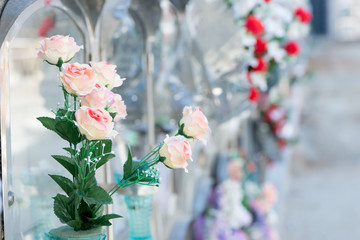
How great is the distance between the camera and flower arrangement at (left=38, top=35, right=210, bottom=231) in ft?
3.29

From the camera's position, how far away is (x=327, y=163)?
8.18 meters

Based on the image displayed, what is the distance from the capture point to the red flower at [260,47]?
2.53 m

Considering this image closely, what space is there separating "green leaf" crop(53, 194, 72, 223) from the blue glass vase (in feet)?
1.29

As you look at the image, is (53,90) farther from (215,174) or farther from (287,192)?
(287,192)

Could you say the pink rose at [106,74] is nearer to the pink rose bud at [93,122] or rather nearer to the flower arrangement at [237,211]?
the pink rose bud at [93,122]

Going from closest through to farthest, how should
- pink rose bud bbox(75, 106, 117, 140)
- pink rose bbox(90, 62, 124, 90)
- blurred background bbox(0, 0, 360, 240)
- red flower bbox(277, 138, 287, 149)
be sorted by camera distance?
pink rose bud bbox(75, 106, 117, 140), pink rose bbox(90, 62, 124, 90), blurred background bbox(0, 0, 360, 240), red flower bbox(277, 138, 287, 149)

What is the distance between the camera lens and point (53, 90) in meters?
1.52

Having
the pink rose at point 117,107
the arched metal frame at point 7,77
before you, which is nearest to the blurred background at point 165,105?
the arched metal frame at point 7,77

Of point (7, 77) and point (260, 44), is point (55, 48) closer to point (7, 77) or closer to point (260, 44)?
point (7, 77)

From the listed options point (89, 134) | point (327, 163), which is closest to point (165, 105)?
point (89, 134)

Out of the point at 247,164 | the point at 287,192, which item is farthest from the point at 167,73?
the point at 287,192

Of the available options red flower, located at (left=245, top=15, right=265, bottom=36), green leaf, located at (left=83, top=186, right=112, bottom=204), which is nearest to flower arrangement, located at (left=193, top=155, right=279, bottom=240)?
red flower, located at (left=245, top=15, right=265, bottom=36)

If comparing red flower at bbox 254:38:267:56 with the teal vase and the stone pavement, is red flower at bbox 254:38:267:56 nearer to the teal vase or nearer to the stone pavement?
the teal vase

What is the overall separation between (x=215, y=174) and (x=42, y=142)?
2452 mm
